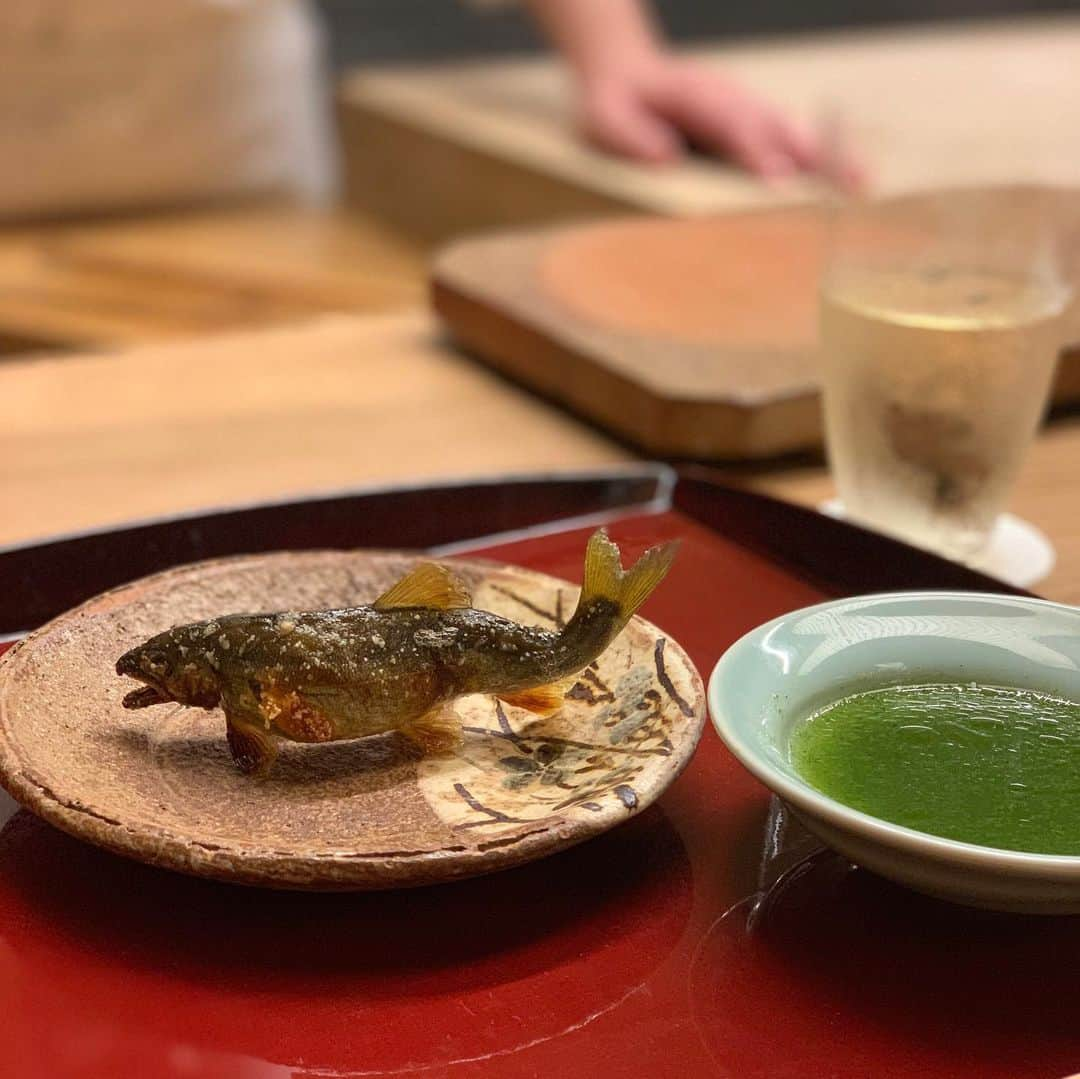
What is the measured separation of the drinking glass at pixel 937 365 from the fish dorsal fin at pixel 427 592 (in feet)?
1.33

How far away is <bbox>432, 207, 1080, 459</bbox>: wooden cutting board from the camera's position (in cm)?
120

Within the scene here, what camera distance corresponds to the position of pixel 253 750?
0.67 meters

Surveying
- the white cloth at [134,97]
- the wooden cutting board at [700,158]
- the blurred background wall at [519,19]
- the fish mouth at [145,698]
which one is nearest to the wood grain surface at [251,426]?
the fish mouth at [145,698]

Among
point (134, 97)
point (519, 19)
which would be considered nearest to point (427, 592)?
point (134, 97)

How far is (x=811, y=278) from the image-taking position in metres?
1.51

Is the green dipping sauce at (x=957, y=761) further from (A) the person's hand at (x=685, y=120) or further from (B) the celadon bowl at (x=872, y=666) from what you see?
(A) the person's hand at (x=685, y=120)

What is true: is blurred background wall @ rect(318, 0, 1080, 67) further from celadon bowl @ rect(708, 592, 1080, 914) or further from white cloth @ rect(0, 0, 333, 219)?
celadon bowl @ rect(708, 592, 1080, 914)

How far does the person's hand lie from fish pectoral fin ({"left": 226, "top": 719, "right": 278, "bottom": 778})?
1662 millimetres

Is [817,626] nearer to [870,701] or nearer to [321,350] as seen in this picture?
[870,701]

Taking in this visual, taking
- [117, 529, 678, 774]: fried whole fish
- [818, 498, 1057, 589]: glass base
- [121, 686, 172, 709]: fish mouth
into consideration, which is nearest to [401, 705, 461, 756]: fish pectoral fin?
[117, 529, 678, 774]: fried whole fish

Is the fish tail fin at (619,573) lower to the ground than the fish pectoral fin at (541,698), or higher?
higher

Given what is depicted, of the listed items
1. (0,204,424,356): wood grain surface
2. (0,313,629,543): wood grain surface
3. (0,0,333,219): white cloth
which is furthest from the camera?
(0,0,333,219): white cloth

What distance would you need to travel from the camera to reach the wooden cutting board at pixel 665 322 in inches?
47.1

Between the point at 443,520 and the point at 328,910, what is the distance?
44 cm
